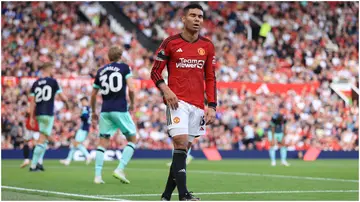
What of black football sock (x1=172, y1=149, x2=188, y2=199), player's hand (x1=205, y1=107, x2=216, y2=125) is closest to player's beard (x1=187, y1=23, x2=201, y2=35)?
player's hand (x1=205, y1=107, x2=216, y2=125)

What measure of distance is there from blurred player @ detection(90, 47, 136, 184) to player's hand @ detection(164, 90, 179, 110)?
496 centimetres

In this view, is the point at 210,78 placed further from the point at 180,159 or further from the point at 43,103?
the point at 43,103

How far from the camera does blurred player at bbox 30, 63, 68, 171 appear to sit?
1791cm

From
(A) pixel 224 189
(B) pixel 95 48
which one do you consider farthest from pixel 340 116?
(A) pixel 224 189

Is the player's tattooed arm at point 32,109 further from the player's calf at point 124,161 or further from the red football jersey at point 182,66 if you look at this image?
the red football jersey at point 182,66

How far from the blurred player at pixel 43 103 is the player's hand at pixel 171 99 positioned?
8992mm

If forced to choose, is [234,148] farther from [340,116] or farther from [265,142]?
[340,116]

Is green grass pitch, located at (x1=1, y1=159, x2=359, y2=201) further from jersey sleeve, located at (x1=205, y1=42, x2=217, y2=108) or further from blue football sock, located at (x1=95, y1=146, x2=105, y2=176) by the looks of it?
jersey sleeve, located at (x1=205, y1=42, x2=217, y2=108)

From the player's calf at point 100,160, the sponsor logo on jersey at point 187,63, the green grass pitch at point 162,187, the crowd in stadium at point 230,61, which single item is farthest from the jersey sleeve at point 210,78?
the crowd in stadium at point 230,61

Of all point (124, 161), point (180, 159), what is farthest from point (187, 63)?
point (124, 161)

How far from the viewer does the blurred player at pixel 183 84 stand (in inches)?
365

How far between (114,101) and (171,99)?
5346 mm

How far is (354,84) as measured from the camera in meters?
35.6

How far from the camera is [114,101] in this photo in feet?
47.2
